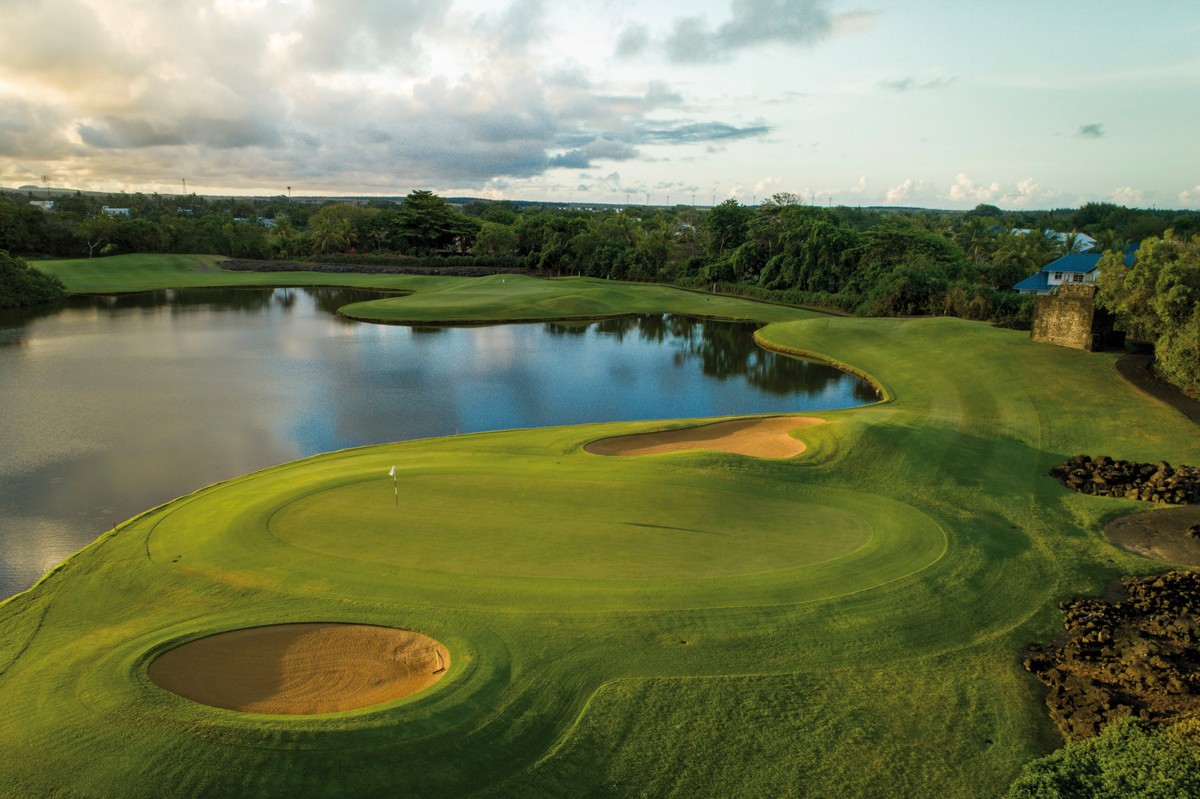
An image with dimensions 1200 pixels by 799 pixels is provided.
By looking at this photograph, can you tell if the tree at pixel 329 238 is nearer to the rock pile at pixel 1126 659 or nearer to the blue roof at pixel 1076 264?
the blue roof at pixel 1076 264

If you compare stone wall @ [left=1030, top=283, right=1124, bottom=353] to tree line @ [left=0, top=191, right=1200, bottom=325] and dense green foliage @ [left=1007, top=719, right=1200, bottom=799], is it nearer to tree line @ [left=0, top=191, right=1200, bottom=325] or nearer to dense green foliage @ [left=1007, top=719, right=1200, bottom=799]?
tree line @ [left=0, top=191, right=1200, bottom=325]

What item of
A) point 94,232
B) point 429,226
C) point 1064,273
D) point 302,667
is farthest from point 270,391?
point 94,232

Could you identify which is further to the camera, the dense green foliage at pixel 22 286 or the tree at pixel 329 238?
the tree at pixel 329 238

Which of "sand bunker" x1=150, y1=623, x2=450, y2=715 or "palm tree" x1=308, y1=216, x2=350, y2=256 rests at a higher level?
"palm tree" x1=308, y1=216, x2=350, y2=256

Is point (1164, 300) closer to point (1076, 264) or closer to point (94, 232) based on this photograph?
point (1076, 264)

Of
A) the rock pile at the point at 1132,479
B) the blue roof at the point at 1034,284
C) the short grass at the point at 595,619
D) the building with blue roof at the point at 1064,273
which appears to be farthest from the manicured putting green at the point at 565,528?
the blue roof at the point at 1034,284

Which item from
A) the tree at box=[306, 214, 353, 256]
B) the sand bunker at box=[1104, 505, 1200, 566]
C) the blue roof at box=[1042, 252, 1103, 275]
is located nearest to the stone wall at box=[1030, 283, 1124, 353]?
the sand bunker at box=[1104, 505, 1200, 566]

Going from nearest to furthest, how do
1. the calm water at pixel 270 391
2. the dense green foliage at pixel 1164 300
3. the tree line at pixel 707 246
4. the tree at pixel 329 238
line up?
the calm water at pixel 270 391 → the dense green foliage at pixel 1164 300 → the tree line at pixel 707 246 → the tree at pixel 329 238

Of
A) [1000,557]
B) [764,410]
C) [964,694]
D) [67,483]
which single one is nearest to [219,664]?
[964,694]
